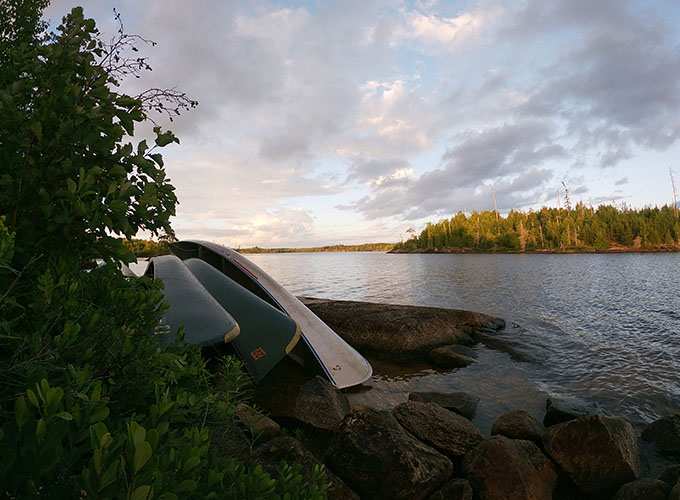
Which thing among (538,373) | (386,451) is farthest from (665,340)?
(386,451)

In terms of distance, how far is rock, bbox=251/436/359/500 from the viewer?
12.0ft

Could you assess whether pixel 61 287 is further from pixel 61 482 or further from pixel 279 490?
pixel 279 490

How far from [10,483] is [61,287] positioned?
3.63 feet

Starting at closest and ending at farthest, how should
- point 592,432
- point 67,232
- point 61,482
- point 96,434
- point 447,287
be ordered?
point 96,434
point 61,482
point 67,232
point 592,432
point 447,287

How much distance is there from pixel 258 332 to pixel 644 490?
6060 millimetres

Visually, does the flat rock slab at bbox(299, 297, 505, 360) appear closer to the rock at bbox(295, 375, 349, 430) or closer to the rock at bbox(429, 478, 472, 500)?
the rock at bbox(295, 375, 349, 430)

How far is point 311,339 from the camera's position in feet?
25.7

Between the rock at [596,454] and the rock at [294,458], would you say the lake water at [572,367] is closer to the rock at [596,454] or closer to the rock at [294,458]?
the rock at [596,454]

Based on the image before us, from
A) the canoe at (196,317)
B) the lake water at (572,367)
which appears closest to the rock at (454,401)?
the lake water at (572,367)

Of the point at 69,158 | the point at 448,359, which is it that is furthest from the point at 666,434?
the point at 69,158

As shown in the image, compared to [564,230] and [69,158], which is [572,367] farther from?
[564,230]

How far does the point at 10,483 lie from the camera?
981mm

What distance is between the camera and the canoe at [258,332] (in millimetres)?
6369

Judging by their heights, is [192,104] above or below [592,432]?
above
